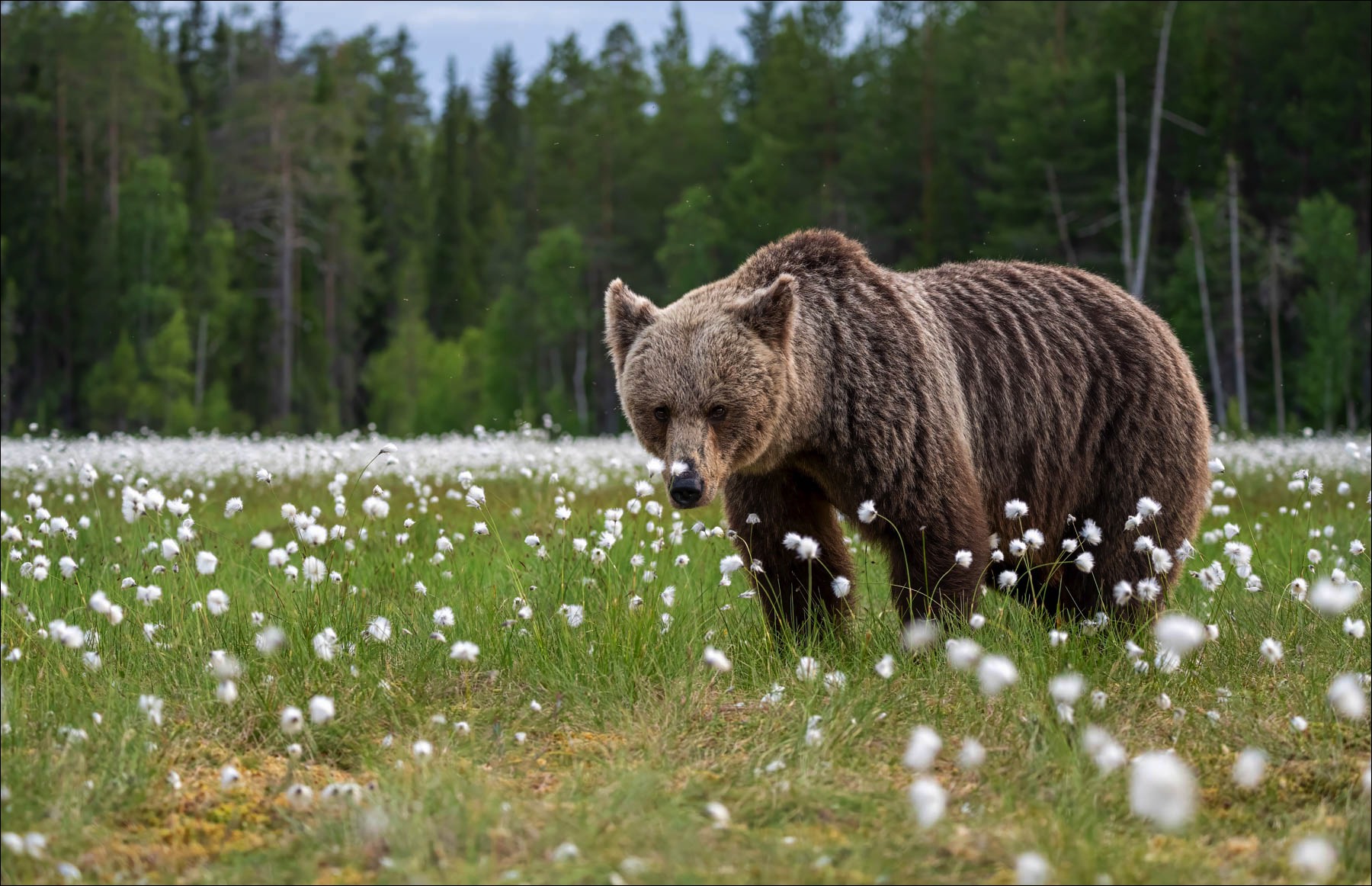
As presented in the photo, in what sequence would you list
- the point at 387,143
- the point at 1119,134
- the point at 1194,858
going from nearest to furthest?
the point at 1194,858
the point at 1119,134
the point at 387,143

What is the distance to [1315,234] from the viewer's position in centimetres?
3212

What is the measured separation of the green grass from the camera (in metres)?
3.39

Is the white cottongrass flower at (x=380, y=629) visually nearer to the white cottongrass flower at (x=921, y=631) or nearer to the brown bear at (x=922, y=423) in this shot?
the brown bear at (x=922, y=423)

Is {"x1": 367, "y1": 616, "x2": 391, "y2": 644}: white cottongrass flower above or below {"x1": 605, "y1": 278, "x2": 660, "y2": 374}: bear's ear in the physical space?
below

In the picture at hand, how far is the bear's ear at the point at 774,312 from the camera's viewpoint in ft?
18.5

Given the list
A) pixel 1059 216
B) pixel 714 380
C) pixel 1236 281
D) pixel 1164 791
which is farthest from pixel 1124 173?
pixel 1164 791

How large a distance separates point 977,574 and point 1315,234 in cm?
3062

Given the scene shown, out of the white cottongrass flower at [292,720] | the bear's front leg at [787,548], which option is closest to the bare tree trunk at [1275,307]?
the bear's front leg at [787,548]

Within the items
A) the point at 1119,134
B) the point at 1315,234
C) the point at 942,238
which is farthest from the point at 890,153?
the point at 1315,234

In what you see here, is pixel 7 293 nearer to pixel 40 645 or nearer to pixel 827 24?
pixel 827 24

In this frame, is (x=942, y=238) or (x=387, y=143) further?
(x=387, y=143)

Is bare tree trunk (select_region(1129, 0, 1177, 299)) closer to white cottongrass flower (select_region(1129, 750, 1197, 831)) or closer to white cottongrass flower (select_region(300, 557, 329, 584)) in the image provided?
white cottongrass flower (select_region(300, 557, 329, 584))

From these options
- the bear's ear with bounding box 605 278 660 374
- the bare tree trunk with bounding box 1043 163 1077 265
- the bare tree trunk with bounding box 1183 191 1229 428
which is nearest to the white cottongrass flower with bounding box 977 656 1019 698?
the bear's ear with bounding box 605 278 660 374

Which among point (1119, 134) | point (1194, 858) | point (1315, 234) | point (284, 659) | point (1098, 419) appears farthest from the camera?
point (1119, 134)
